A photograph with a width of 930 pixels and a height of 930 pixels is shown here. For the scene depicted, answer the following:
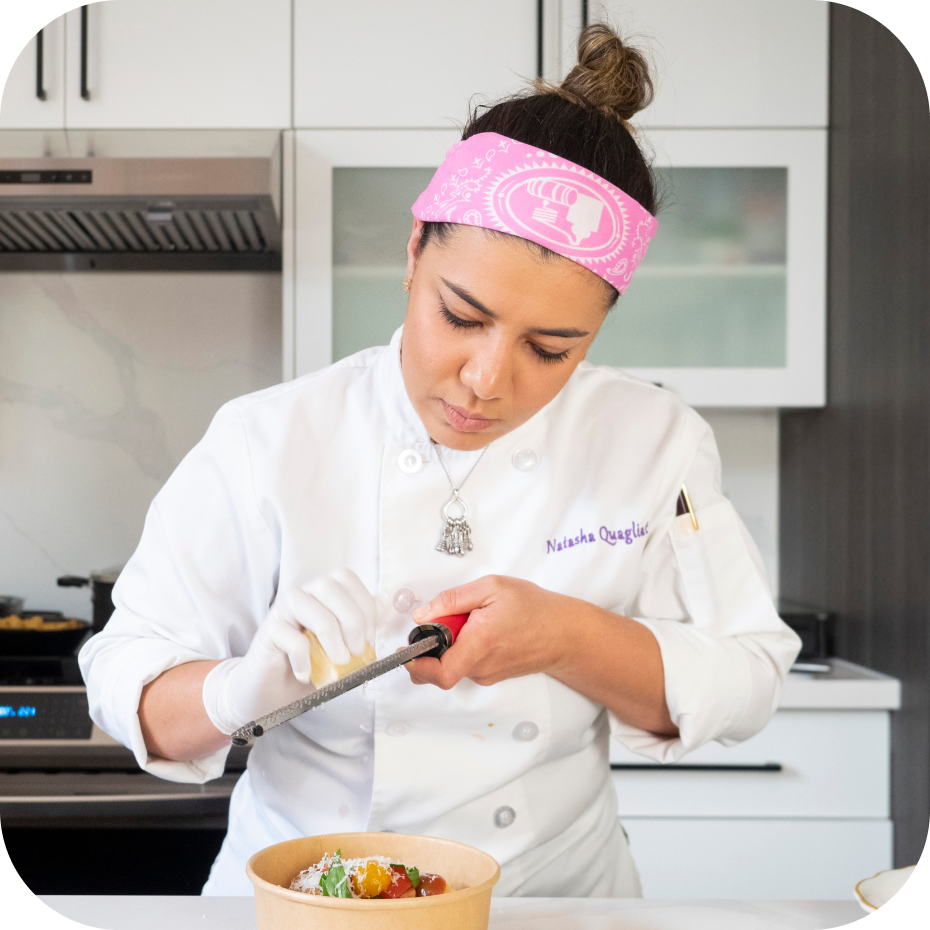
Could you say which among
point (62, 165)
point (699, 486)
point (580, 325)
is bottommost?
point (699, 486)

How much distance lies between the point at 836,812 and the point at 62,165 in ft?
6.33

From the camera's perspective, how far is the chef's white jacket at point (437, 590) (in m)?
0.89

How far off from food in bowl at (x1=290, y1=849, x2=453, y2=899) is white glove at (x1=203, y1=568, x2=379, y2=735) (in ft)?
0.46

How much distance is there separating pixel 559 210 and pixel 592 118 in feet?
0.40

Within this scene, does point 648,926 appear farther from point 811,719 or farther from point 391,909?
point 811,719

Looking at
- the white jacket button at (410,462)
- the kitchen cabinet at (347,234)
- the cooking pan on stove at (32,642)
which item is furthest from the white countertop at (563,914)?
the kitchen cabinet at (347,234)

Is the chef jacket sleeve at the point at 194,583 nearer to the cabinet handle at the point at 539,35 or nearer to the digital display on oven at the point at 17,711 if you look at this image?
the digital display on oven at the point at 17,711

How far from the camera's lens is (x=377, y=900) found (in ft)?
1.64

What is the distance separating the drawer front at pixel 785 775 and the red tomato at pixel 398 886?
124 centimetres

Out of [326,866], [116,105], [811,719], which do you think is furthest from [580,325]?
[116,105]

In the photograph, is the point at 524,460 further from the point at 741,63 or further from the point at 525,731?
the point at 741,63

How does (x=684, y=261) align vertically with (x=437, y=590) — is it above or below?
above

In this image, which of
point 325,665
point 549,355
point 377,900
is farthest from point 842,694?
point 377,900

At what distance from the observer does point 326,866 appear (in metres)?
0.61
